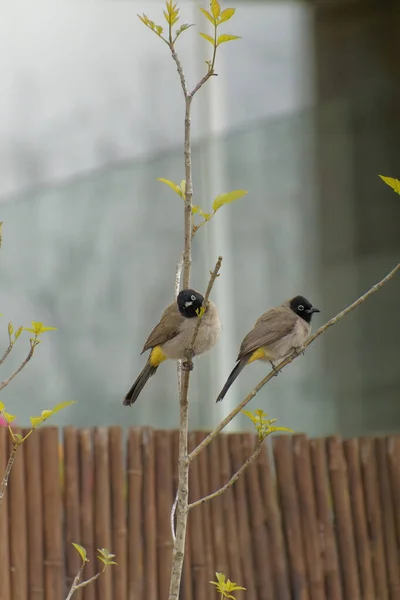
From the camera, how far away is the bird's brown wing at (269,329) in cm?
328

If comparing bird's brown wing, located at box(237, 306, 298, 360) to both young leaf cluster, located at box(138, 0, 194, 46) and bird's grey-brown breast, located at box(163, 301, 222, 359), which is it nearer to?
bird's grey-brown breast, located at box(163, 301, 222, 359)

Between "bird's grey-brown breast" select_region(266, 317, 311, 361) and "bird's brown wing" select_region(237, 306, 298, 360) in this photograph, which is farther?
"bird's grey-brown breast" select_region(266, 317, 311, 361)

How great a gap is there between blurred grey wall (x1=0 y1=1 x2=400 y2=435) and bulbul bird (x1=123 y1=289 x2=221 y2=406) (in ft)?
7.72

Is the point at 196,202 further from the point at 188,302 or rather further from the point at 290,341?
the point at 188,302

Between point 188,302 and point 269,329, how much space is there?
0.51m

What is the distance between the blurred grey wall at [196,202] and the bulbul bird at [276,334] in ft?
7.12

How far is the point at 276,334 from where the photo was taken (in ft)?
11.0

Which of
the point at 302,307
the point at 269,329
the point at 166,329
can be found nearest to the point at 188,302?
the point at 166,329

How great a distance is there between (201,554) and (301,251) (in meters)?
2.93

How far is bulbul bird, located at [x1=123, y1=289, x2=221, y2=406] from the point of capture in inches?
120

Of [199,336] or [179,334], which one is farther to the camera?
[179,334]

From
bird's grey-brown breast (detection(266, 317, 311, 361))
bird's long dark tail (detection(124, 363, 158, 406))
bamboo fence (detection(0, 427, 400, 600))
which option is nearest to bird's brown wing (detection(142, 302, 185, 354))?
bird's long dark tail (detection(124, 363, 158, 406))

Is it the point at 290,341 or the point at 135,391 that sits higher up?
the point at 290,341

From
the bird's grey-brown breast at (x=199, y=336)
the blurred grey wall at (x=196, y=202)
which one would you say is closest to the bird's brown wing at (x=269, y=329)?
the bird's grey-brown breast at (x=199, y=336)
